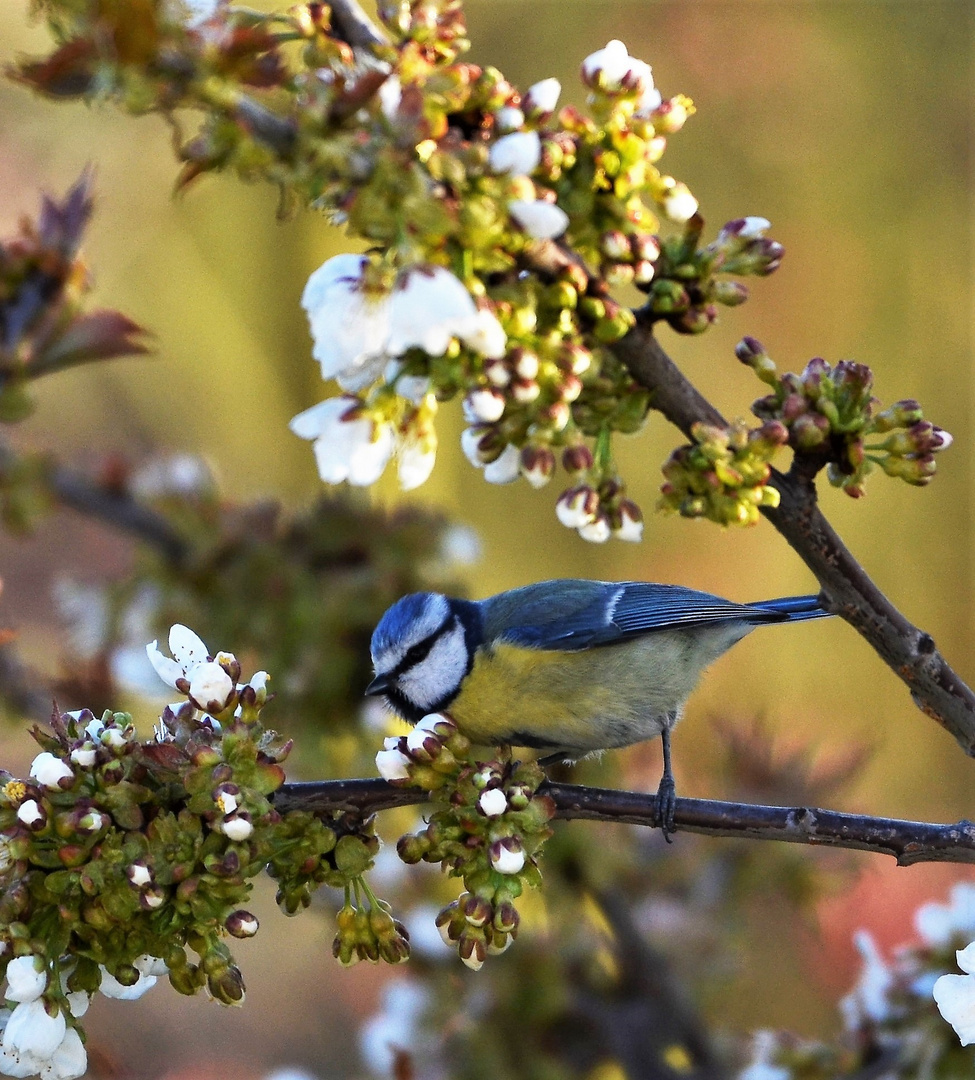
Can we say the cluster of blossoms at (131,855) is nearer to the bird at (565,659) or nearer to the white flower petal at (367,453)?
the white flower petal at (367,453)

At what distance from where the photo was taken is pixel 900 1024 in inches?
66.8

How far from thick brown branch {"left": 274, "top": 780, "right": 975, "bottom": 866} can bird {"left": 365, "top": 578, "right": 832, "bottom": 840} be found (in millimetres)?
641

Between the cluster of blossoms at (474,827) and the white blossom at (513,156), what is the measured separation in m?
0.59

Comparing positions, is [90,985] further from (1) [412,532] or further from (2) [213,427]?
(2) [213,427]

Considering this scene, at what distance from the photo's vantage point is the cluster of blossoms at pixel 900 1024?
63.9 inches

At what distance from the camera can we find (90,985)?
1.26 metres

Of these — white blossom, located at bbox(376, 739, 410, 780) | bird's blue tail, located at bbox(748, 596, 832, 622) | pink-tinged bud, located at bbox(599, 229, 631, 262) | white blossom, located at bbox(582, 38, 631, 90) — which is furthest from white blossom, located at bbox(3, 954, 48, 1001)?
bird's blue tail, located at bbox(748, 596, 832, 622)

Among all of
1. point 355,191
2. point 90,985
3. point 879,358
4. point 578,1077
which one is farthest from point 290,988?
point 355,191

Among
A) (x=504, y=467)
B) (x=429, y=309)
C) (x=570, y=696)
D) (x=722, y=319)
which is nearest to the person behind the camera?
(x=429, y=309)

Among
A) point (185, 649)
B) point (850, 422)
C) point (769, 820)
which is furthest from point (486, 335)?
point (769, 820)

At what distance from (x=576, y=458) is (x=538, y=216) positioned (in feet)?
0.90

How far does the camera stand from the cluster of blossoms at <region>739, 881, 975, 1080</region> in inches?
63.9

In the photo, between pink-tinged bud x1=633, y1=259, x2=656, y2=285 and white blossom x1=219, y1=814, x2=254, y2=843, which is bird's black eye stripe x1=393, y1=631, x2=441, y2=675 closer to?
white blossom x1=219, y1=814, x2=254, y2=843

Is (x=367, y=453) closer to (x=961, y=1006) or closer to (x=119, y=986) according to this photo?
(x=119, y=986)
